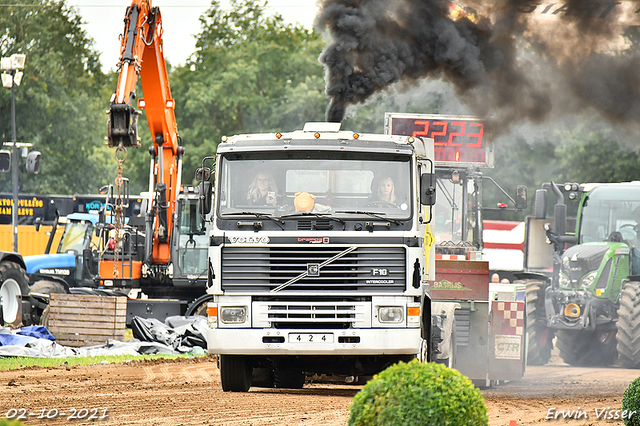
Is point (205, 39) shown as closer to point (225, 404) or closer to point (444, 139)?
point (444, 139)

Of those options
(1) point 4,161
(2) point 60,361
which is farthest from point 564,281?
(1) point 4,161

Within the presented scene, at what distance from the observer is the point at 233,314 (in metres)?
10.6

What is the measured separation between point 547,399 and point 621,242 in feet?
24.5

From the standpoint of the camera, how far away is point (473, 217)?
17641 mm

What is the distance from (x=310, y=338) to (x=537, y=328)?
32.2 feet

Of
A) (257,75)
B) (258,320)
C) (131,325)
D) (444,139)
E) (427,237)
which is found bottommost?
(131,325)

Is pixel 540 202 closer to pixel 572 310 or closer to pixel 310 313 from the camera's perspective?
pixel 572 310

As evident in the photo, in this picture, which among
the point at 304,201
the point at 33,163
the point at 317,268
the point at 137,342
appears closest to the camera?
the point at 317,268

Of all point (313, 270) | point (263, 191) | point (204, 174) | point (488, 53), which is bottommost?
point (313, 270)

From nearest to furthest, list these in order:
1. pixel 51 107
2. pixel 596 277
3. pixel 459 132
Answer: pixel 459 132 → pixel 596 277 → pixel 51 107

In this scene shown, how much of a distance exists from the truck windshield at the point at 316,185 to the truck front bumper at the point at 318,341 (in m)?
1.31

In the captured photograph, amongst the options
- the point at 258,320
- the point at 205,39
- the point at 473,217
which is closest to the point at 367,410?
the point at 258,320

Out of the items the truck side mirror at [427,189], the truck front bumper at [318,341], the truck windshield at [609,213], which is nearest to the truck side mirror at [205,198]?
the truck front bumper at [318,341]

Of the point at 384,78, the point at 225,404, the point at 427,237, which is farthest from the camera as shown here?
the point at 384,78
